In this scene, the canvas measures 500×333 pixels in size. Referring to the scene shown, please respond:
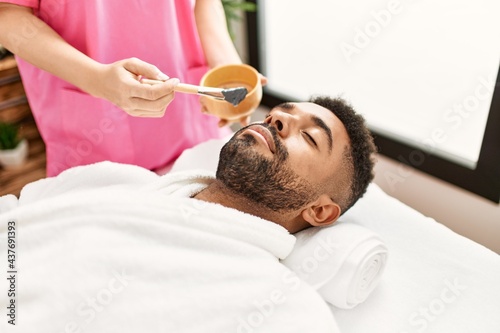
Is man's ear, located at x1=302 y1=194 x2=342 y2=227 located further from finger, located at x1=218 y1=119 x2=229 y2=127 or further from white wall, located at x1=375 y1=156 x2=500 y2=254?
white wall, located at x1=375 y1=156 x2=500 y2=254

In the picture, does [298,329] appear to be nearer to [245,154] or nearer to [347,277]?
[347,277]

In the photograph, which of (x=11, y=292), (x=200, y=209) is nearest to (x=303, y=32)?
(x=200, y=209)

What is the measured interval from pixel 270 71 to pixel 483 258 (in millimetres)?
1487

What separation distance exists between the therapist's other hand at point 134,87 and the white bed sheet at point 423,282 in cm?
71

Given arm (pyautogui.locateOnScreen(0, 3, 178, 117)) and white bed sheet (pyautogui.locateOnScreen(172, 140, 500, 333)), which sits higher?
arm (pyautogui.locateOnScreen(0, 3, 178, 117))

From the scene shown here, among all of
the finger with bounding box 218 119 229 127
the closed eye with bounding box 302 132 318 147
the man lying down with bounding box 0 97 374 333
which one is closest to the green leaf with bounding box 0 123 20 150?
the man lying down with bounding box 0 97 374 333

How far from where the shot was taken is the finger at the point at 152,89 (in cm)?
120

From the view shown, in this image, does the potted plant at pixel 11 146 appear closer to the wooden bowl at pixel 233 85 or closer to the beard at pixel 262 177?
the wooden bowl at pixel 233 85

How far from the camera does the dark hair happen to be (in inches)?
55.1

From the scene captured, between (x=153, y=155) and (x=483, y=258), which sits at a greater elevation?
(x=153, y=155)

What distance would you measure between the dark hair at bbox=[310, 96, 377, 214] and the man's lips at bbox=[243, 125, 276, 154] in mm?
217

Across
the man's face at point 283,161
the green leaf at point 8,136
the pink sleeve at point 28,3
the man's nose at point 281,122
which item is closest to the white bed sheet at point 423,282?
the man's face at point 283,161

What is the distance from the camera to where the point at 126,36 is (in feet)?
4.69

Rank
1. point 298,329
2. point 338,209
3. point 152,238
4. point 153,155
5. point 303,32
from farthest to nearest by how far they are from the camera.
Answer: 1. point 303,32
2. point 153,155
3. point 338,209
4. point 152,238
5. point 298,329
